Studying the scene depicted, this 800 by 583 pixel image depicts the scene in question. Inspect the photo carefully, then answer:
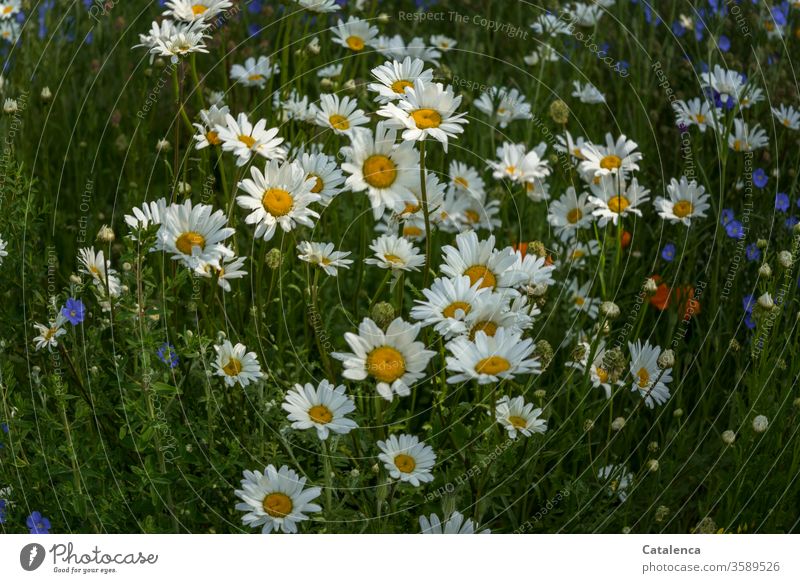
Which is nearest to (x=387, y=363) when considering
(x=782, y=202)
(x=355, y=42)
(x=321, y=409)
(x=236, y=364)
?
(x=321, y=409)

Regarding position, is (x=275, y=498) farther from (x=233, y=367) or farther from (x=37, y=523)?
(x=37, y=523)

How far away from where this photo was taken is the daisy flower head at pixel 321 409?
1208 millimetres

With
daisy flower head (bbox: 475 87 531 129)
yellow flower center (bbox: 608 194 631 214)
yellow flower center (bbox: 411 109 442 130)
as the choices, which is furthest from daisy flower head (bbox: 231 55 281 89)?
yellow flower center (bbox: 608 194 631 214)

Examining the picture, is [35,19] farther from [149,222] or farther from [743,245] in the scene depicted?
[743,245]

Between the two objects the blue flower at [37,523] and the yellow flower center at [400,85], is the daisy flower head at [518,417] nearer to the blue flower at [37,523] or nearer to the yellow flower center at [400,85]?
the yellow flower center at [400,85]

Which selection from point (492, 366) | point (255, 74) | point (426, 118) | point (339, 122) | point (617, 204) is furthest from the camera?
point (255, 74)

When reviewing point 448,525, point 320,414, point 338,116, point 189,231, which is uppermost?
point 338,116

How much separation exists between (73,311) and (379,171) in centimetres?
44

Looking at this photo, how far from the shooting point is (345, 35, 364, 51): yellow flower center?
5.37 feet

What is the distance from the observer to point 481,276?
4.25 feet

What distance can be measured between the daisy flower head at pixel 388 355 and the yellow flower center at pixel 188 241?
220 mm
